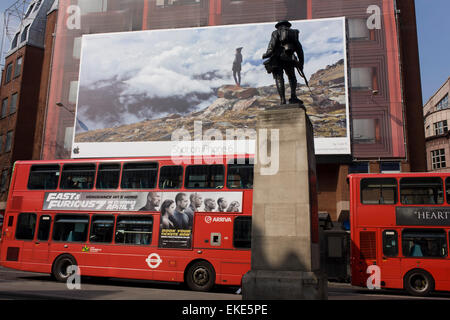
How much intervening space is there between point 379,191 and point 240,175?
5.00 m

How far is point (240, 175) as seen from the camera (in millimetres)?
13125

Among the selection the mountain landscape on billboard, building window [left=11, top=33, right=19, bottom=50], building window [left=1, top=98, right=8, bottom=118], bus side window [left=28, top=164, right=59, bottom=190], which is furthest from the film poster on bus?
building window [left=11, top=33, right=19, bottom=50]

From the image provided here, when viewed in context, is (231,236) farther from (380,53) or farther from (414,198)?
(380,53)

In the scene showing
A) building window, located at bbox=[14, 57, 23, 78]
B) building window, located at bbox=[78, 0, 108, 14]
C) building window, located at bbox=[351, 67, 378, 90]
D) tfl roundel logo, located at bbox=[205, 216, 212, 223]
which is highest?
building window, located at bbox=[78, 0, 108, 14]

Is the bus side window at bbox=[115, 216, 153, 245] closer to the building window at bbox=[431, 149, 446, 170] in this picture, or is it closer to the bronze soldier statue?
the bronze soldier statue

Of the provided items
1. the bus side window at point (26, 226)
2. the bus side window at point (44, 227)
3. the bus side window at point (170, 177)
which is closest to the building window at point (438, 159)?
the bus side window at point (170, 177)

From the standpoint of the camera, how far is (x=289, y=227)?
887cm

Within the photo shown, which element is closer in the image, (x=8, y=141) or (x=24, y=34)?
(x=8, y=141)

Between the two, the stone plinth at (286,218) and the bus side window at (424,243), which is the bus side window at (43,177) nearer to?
the stone plinth at (286,218)

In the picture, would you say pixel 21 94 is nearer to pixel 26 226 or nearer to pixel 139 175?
pixel 26 226

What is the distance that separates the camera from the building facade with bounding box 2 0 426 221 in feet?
87.4

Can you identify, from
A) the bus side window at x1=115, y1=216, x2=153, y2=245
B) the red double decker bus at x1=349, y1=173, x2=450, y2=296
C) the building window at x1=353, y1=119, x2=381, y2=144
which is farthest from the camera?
the building window at x1=353, y1=119, x2=381, y2=144

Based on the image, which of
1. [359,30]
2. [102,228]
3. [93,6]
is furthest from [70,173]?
[93,6]

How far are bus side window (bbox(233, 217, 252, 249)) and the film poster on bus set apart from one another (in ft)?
1.19
